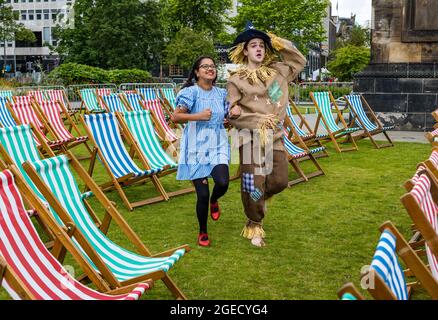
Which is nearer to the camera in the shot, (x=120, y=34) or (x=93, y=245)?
(x=93, y=245)

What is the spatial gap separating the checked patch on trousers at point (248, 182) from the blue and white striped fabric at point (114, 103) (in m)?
7.02

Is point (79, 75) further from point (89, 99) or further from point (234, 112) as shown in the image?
point (234, 112)

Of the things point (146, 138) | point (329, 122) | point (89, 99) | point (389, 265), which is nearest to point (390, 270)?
point (389, 265)

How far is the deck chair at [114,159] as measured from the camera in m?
6.67

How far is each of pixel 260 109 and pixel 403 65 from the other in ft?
31.6

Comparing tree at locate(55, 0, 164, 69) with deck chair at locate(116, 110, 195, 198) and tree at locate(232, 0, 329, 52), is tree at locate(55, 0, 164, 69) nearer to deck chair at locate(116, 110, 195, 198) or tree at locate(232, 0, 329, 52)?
tree at locate(232, 0, 329, 52)

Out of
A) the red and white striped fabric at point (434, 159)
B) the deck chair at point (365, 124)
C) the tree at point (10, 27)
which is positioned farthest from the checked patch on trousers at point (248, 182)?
the tree at point (10, 27)

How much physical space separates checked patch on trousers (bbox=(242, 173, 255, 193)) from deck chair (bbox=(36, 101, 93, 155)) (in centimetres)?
438

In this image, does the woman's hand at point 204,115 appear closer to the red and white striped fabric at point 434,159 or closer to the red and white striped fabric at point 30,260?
the red and white striped fabric at point 434,159

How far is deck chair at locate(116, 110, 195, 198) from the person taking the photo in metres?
7.19

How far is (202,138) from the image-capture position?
5066mm

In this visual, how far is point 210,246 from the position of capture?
17.1 feet
